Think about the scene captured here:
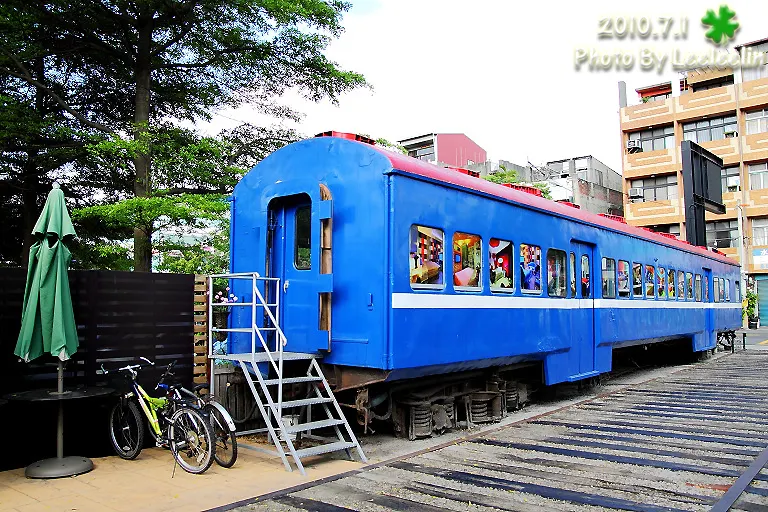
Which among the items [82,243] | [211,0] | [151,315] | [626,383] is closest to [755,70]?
[626,383]

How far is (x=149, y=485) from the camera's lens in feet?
18.6

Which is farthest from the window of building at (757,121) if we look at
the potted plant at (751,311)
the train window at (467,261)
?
the train window at (467,261)

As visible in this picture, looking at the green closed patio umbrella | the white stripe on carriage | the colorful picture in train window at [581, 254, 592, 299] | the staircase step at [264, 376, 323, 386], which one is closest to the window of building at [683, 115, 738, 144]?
the white stripe on carriage

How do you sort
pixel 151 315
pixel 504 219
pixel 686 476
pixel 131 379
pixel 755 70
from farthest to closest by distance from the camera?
pixel 755 70
pixel 504 219
pixel 151 315
pixel 131 379
pixel 686 476

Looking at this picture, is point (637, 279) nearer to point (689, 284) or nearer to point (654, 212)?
point (689, 284)

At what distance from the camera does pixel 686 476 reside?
6.12 m

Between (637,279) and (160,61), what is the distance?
11641 mm

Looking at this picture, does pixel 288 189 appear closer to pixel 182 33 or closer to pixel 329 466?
pixel 329 466

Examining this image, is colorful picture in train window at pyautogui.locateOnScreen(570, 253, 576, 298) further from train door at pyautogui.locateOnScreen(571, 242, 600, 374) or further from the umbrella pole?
the umbrella pole

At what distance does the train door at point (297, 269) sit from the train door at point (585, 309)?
505 centimetres

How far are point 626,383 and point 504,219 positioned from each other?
676 cm

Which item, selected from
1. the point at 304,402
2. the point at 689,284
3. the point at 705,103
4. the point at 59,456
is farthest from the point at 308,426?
the point at 705,103

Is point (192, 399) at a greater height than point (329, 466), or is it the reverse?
point (192, 399)

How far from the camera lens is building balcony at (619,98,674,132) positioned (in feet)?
142
